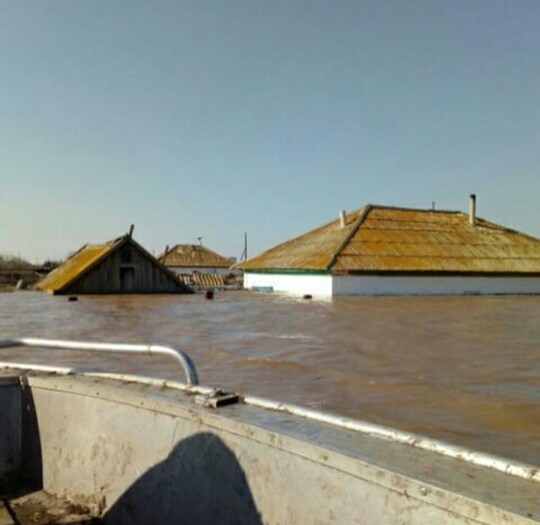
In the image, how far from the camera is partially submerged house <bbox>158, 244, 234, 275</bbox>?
62812 mm

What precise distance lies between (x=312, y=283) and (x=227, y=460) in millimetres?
28086

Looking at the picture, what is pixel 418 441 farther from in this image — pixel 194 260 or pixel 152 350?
pixel 194 260

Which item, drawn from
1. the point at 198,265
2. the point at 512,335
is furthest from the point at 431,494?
the point at 198,265

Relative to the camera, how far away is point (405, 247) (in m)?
33.6

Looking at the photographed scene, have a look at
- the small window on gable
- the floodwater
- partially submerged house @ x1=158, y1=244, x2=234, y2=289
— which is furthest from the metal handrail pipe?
partially submerged house @ x1=158, y1=244, x2=234, y2=289

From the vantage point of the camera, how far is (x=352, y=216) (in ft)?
127

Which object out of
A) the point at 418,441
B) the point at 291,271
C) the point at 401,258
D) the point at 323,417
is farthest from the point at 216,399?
the point at 401,258

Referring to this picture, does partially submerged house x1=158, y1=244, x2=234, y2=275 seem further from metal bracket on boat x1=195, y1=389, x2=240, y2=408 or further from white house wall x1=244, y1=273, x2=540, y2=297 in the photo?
metal bracket on boat x1=195, y1=389, x2=240, y2=408

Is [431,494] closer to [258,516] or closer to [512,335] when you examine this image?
[258,516]

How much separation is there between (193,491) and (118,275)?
2724 centimetres

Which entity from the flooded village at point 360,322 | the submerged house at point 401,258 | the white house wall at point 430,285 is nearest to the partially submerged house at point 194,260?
the flooded village at point 360,322

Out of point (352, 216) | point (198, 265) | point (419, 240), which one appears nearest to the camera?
point (419, 240)

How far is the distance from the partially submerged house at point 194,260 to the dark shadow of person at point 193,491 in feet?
196

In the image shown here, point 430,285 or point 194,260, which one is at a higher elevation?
point 194,260
